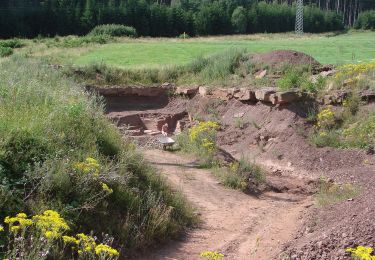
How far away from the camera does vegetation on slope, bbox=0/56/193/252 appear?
685 cm

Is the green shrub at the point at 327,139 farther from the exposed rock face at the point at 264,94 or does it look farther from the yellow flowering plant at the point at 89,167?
the yellow flowering plant at the point at 89,167

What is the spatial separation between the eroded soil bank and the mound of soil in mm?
2040

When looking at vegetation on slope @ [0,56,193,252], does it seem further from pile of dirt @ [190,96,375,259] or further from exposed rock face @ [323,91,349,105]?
exposed rock face @ [323,91,349,105]

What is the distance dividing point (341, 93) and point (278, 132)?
1.94 m

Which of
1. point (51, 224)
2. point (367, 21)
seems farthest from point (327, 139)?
point (367, 21)

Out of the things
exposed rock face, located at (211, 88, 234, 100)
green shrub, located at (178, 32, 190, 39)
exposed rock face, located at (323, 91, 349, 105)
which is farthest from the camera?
green shrub, located at (178, 32, 190, 39)

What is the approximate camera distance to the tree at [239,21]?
63.5 m

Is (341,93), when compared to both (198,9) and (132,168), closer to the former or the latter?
(132,168)

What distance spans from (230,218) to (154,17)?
50.6 meters

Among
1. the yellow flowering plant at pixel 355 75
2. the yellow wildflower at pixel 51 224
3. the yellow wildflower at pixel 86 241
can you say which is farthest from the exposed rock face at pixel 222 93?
the yellow wildflower at pixel 51 224

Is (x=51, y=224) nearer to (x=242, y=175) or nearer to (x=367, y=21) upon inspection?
(x=242, y=175)

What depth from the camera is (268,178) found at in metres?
13.0

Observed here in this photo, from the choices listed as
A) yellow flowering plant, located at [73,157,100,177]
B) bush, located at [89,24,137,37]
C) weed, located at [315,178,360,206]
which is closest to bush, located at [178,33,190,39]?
bush, located at [89,24,137,37]

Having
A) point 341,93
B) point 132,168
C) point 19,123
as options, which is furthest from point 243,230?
point 341,93
